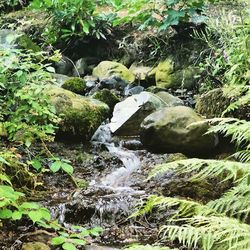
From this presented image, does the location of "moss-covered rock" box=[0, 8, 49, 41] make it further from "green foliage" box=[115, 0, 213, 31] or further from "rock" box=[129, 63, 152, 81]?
"rock" box=[129, 63, 152, 81]

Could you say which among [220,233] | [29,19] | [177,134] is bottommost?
[177,134]

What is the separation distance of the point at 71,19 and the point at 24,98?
16.8 ft

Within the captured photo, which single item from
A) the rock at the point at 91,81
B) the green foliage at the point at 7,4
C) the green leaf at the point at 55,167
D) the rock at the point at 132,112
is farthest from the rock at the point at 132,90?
the green foliage at the point at 7,4

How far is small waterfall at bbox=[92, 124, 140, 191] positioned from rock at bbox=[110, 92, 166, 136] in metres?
0.16

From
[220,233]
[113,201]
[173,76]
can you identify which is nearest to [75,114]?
→ [113,201]

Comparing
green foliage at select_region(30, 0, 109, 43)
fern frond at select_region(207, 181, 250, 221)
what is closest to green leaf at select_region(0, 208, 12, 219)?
fern frond at select_region(207, 181, 250, 221)

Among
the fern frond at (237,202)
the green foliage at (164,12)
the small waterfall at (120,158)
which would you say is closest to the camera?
the fern frond at (237,202)

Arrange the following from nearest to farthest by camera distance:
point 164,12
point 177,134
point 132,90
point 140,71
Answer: point 177,134 < point 132,90 < point 164,12 < point 140,71

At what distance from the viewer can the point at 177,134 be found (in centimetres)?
443

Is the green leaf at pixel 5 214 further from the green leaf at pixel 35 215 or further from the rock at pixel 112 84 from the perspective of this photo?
the rock at pixel 112 84

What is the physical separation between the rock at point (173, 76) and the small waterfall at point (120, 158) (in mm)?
2080

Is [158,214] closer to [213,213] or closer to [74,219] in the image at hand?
[74,219]

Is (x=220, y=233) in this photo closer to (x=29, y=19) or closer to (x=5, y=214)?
(x=5, y=214)

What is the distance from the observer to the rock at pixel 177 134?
4.38m
